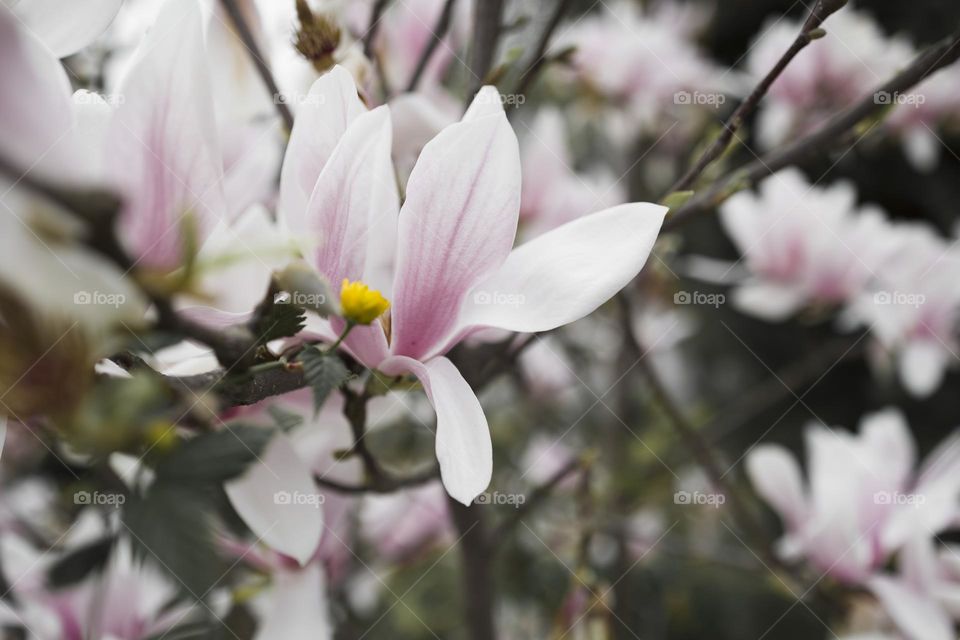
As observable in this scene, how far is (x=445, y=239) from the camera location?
284mm

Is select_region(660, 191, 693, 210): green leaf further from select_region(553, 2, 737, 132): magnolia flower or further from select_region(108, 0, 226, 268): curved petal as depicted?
select_region(553, 2, 737, 132): magnolia flower

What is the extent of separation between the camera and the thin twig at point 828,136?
0.37m

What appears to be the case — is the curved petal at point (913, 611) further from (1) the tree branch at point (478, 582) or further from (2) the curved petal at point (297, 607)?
(2) the curved petal at point (297, 607)

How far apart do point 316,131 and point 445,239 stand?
0.06m

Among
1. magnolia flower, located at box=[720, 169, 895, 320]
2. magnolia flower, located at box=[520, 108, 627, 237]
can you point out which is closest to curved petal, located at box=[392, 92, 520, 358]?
magnolia flower, located at box=[520, 108, 627, 237]

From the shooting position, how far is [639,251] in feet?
0.90

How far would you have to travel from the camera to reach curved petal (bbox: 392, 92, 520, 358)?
0.90 feet

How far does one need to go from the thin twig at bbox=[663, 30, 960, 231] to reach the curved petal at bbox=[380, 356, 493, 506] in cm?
15

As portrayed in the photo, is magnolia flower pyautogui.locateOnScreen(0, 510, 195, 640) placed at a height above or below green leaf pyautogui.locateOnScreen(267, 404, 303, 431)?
below

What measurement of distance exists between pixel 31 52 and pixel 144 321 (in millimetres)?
72

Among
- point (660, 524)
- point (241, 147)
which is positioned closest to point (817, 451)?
point (660, 524)

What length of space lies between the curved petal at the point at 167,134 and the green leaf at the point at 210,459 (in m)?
0.06

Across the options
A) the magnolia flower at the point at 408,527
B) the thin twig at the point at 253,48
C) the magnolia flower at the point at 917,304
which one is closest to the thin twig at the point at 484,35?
the thin twig at the point at 253,48

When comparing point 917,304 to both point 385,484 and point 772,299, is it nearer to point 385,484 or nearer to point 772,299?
point 772,299
